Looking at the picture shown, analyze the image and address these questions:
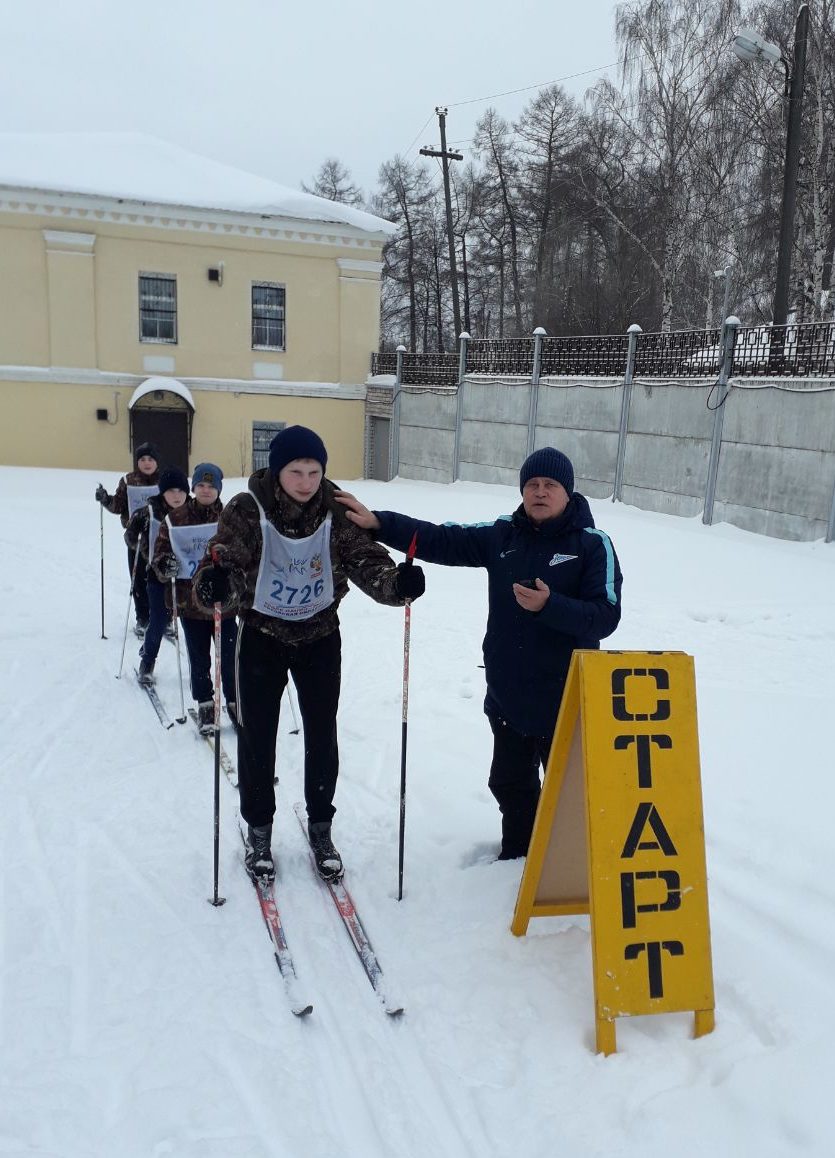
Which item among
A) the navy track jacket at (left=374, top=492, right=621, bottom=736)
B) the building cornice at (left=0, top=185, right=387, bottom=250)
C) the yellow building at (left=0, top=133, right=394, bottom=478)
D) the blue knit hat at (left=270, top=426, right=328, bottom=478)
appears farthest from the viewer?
the yellow building at (left=0, top=133, right=394, bottom=478)

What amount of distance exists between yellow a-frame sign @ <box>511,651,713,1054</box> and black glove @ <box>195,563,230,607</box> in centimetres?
148

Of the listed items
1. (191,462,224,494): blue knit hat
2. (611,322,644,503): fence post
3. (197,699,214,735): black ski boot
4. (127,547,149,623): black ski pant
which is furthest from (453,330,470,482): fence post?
(197,699,214,735): black ski boot

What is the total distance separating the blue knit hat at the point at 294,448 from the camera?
3432 millimetres

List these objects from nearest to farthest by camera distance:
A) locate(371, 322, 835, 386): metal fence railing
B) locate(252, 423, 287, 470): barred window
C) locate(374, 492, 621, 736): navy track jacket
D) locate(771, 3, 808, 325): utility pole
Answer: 1. locate(374, 492, 621, 736): navy track jacket
2. locate(371, 322, 835, 386): metal fence railing
3. locate(771, 3, 808, 325): utility pole
4. locate(252, 423, 287, 470): barred window

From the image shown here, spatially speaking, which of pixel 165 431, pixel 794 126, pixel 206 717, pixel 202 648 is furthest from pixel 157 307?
pixel 206 717

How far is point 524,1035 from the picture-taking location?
287 cm

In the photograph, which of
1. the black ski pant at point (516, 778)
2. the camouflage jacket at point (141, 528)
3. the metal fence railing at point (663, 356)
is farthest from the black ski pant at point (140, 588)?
the metal fence railing at point (663, 356)

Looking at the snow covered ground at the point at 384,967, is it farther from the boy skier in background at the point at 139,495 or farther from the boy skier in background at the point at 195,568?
the boy skier in background at the point at 139,495

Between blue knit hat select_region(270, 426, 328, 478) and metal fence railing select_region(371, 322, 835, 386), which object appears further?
metal fence railing select_region(371, 322, 835, 386)

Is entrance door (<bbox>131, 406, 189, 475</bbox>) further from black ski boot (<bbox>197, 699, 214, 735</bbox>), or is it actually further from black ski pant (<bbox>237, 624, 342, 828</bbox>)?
black ski pant (<bbox>237, 624, 342, 828</bbox>)

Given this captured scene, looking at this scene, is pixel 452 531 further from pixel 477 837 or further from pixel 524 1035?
pixel 524 1035

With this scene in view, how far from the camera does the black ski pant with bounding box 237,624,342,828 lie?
142 inches

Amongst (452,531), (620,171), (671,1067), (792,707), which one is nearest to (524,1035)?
(671,1067)

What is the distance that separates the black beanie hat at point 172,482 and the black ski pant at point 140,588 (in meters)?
1.18
